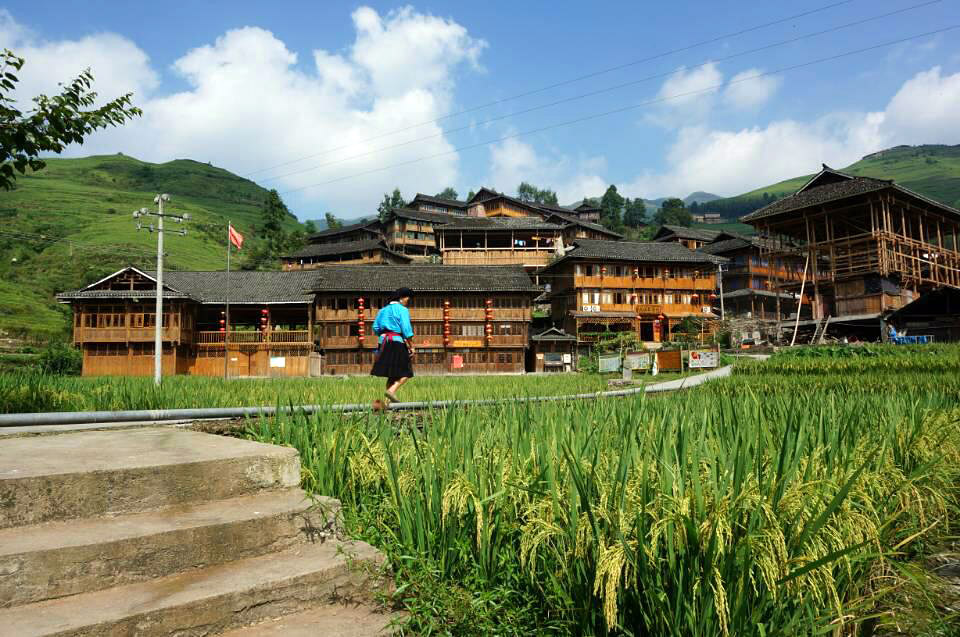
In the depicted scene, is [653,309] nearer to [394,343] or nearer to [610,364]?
[610,364]

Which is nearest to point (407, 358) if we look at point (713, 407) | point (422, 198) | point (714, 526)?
point (713, 407)

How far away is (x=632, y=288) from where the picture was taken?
40.9 meters

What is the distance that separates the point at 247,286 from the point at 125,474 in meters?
35.6

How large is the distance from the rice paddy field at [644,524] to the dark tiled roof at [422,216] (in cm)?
5718

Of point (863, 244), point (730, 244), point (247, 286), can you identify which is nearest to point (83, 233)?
point (247, 286)

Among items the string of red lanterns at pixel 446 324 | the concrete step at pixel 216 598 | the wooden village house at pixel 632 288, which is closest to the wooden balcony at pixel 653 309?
the wooden village house at pixel 632 288

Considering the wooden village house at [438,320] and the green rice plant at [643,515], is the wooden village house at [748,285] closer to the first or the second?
the wooden village house at [438,320]

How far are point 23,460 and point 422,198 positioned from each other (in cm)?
6669

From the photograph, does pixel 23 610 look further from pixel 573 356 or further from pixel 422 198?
pixel 422 198

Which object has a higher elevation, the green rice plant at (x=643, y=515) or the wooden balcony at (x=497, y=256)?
the wooden balcony at (x=497, y=256)

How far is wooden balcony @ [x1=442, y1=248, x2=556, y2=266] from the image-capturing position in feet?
153

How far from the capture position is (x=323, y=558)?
261 centimetres

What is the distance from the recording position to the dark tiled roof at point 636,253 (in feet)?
131

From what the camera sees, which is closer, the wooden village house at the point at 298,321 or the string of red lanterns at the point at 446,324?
the wooden village house at the point at 298,321
